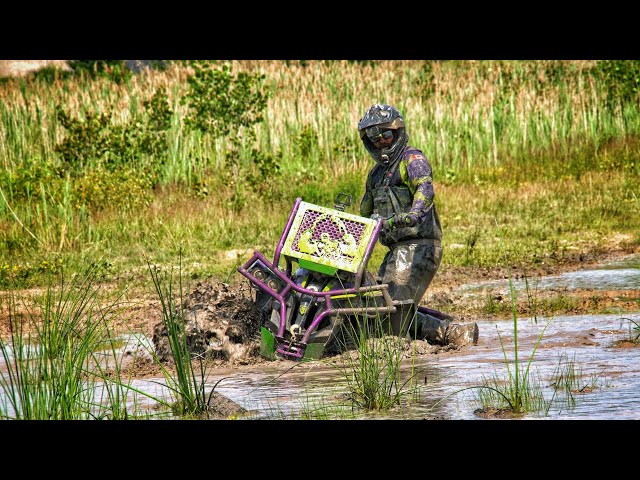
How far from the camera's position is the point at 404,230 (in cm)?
908

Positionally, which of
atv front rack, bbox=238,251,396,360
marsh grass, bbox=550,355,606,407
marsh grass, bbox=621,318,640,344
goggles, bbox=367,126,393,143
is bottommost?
marsh grass, bbox=621,318,640,344

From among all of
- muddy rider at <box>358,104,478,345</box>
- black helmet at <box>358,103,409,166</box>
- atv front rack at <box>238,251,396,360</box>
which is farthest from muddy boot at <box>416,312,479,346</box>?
black helmet at <box>358,103,409,166</box>

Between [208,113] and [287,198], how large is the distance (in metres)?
1.79

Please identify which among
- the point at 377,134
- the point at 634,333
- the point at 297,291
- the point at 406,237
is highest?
the point at 377,134

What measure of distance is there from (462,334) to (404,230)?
947 millimetres

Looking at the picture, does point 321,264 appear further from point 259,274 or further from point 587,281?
point 587,281

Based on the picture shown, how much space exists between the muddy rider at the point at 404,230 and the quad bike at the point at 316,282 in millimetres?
370

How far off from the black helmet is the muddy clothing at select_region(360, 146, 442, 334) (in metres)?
0.07

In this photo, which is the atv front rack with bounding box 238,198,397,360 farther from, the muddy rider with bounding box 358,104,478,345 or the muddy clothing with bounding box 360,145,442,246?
the muddy clothing with bounding box 360,145,442,246

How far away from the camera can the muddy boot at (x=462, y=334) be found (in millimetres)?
8961

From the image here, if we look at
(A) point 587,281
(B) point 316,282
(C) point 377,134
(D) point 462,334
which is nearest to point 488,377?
(D) point 462,334

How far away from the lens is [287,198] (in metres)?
16.2

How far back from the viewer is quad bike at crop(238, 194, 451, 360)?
8359 millimetres
